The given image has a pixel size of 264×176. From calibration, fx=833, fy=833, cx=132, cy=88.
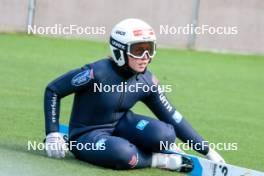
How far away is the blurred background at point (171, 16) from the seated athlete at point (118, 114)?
11.5 m

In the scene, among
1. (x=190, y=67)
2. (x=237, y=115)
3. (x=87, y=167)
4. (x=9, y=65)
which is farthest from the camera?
(x=190, y=67)

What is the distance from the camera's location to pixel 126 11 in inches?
692

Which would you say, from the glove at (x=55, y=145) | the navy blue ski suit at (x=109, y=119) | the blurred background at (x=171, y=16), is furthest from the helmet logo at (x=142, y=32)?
the blurred background at (x=171, y=16)

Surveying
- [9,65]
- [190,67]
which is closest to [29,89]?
[9,65]

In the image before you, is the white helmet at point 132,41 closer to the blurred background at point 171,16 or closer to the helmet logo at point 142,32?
the helmet logo at point 142,32

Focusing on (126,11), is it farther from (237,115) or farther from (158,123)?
(158,123)

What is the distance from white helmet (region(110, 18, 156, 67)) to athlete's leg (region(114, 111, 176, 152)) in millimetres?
435

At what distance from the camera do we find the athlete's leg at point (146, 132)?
226 inches

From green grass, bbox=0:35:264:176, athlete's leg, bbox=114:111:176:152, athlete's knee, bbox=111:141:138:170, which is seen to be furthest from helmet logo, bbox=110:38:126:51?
green grass, bbox=0:35:264:176

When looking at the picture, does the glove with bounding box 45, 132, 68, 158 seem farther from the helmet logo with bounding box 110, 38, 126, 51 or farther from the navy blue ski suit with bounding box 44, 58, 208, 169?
the helmet logo with bounding box 110, 38, 126, 51

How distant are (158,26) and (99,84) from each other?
11934 millimetres

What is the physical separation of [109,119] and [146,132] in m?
0.30

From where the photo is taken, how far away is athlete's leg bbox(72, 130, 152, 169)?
18.4 ft

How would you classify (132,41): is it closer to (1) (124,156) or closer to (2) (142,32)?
(2) (142,32)
